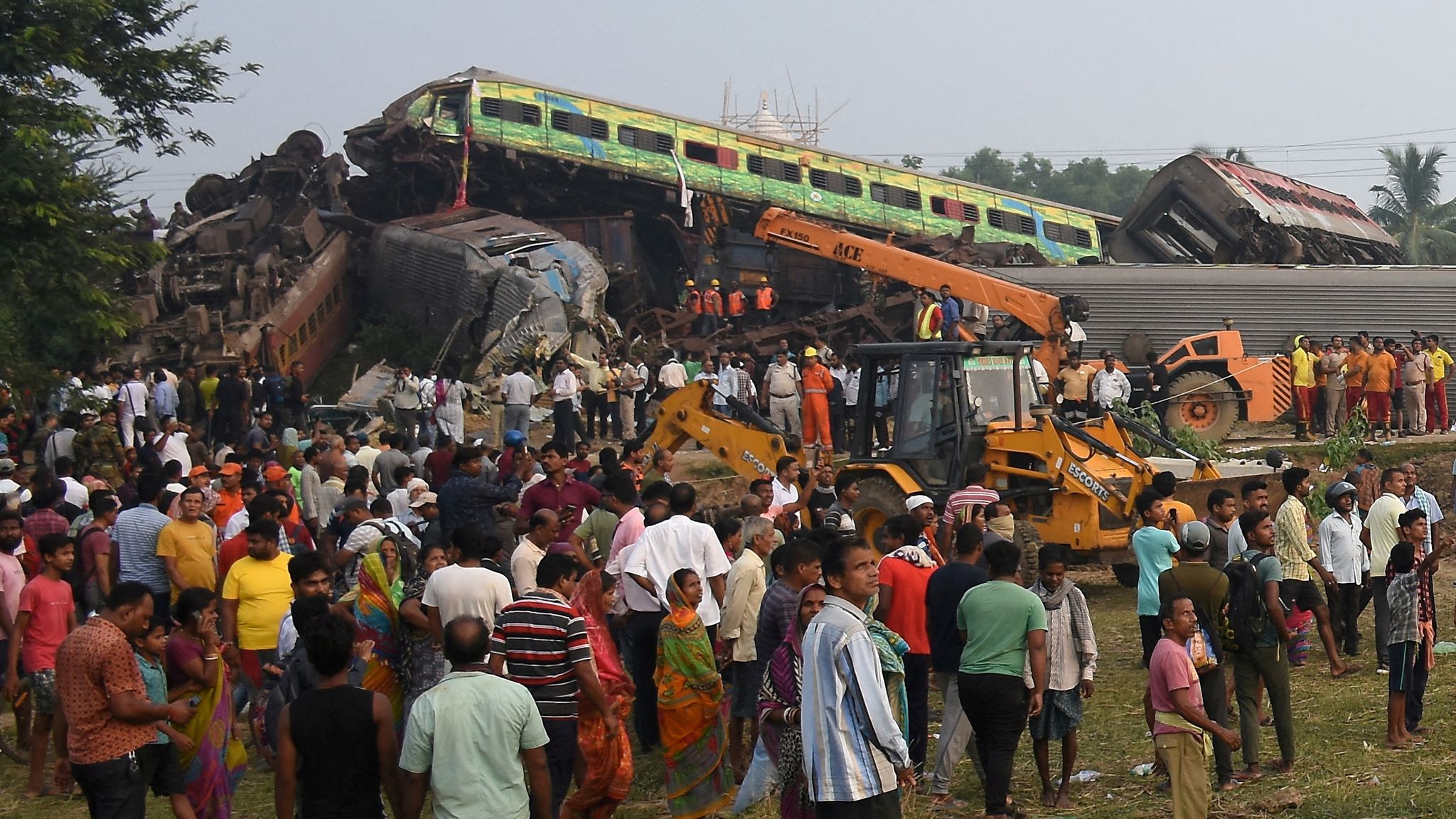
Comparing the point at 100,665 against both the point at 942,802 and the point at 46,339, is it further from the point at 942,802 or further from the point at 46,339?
the point at 46,339

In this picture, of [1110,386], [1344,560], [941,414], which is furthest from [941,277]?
[1344,560]

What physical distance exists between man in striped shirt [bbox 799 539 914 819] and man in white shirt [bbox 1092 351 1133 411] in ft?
53.8

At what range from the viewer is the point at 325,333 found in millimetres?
29250

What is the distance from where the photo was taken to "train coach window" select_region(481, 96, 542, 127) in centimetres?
3192

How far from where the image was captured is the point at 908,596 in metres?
8.58

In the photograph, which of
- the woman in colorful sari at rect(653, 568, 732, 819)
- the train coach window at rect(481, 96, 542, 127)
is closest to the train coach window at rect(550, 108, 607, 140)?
the train coach window at rect(481, 96, 542, 127)

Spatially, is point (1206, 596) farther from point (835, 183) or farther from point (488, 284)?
point (835, 183)

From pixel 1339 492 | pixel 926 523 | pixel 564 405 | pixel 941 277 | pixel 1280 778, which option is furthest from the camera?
pixel 941 277

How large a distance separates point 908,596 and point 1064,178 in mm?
114281

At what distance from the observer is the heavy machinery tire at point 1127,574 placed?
1536 centimetres

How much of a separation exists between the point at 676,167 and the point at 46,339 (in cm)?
1407

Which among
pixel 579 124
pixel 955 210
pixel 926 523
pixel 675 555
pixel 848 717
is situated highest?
pixel 579 124

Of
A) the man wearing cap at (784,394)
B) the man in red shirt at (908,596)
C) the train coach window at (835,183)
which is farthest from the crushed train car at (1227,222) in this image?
the man in red shirt at (908,596)

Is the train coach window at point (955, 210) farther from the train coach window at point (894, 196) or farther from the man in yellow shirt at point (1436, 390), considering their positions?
the man in yellow shirt at point (1436, 390)
